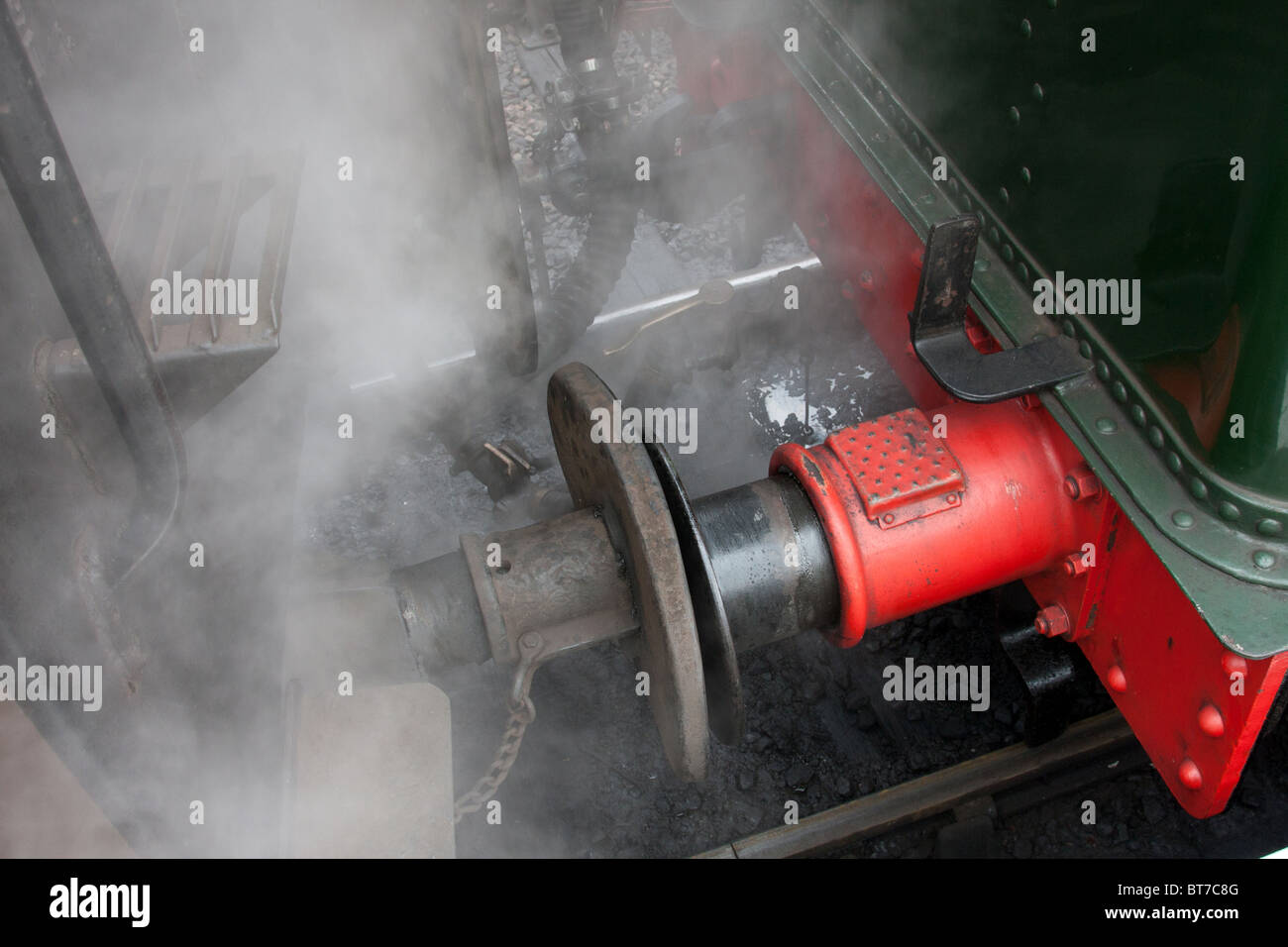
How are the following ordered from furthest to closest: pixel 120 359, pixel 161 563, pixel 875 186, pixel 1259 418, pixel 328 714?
pixel 875 186 → pixel 328 714 → pixel 161 563 → pixel 1259 418 → pixel 120 359

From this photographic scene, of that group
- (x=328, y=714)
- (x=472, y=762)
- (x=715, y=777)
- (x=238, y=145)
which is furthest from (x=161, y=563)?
(x=715, y=777)

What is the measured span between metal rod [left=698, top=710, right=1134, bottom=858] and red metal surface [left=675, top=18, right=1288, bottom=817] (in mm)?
508

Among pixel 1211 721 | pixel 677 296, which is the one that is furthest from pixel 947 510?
pixel 677 296

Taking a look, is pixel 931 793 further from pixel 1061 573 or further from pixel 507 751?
pixel 507 751

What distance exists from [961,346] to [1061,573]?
0.54m

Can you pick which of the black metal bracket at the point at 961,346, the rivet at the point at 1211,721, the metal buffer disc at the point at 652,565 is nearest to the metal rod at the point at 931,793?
the metal buffer disc at the point at 652,565

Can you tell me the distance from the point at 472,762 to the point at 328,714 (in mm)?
603

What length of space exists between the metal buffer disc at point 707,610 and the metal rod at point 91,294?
2.86 ft

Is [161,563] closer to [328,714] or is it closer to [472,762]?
[328,714]

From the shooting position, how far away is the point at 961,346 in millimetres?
1986

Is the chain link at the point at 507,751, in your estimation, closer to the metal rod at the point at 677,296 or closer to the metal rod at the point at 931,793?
the metal rod at the point at 931,793

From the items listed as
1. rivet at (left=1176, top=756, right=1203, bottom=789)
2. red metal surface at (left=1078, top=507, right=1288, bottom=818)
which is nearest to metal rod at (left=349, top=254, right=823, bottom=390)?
red metal surface at (left=1078, top=507, right=1288, bottom=818)

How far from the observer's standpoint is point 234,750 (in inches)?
76.0

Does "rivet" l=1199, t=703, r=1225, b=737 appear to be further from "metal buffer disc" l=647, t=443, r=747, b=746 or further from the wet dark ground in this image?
the wet dark ground
